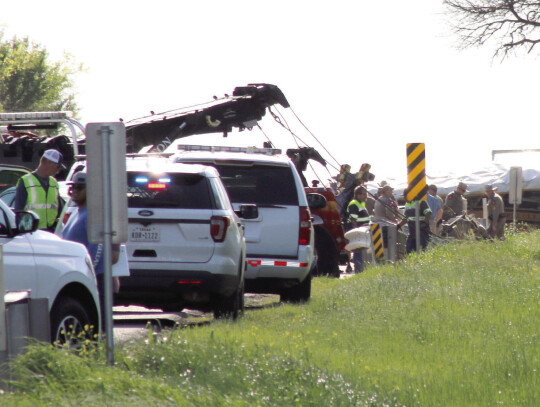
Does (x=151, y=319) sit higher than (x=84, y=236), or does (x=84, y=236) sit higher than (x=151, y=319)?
(x=84, y=236)

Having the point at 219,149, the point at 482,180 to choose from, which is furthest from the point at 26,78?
the point at 219,149

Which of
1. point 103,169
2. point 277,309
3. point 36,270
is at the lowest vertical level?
point 277,309

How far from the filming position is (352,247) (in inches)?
844

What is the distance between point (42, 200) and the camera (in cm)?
1180

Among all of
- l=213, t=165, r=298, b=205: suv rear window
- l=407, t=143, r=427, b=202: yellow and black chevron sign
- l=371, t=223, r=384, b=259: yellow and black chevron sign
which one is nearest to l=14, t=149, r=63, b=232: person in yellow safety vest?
l=213, t=165, r=298, b=205: suv rear window

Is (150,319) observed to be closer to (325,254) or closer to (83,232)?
(83,232)

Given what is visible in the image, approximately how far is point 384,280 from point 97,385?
10.1 metres

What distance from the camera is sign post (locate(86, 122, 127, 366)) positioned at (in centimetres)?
790

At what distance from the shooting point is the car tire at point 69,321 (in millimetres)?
8023

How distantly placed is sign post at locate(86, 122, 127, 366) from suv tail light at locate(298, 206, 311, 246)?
6845 mm

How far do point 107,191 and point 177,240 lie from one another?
14.0ft

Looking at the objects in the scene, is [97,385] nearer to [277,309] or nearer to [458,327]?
[458,327]

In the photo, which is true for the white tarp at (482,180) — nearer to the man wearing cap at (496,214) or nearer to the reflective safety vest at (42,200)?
the man wearing cap at (496,214)

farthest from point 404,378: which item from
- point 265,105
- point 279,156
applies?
point 265,105
